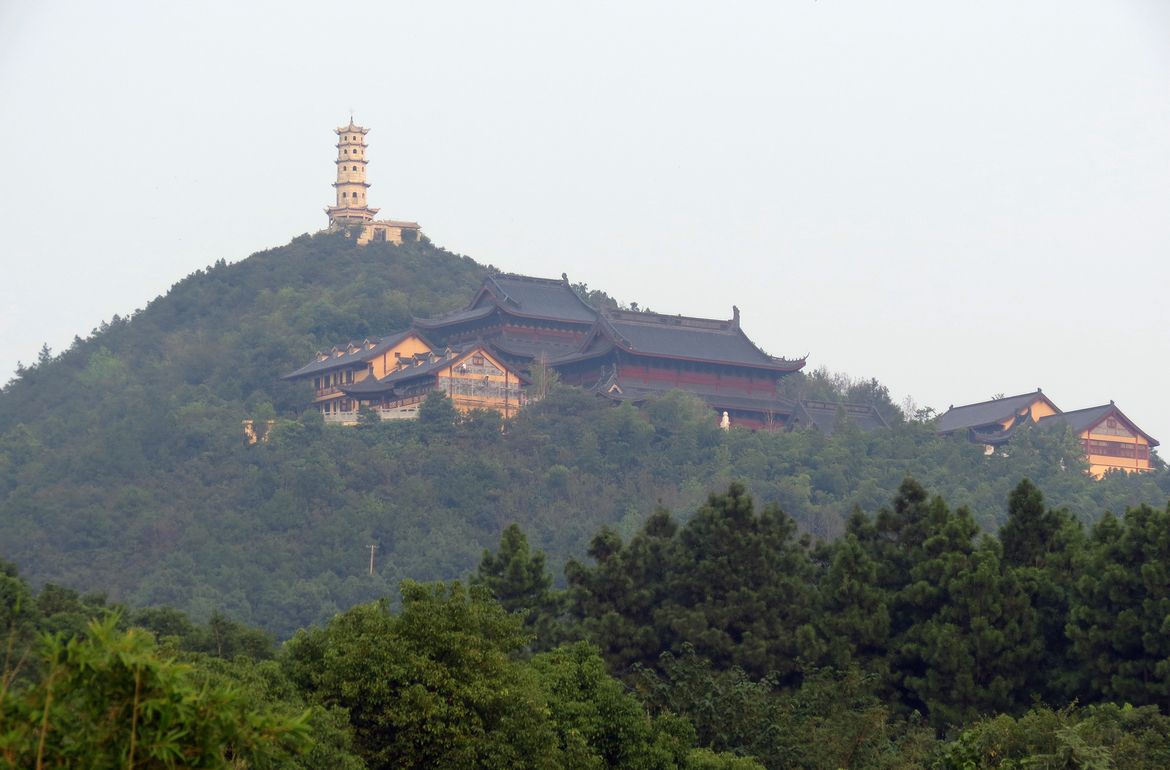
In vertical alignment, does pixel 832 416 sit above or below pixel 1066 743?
above

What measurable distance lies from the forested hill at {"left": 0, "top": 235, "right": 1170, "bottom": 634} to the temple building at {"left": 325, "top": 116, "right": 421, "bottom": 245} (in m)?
19.5

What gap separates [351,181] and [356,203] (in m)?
1.46

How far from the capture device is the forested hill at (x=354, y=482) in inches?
2212

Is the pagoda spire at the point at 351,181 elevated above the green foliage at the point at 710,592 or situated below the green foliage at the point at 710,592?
above

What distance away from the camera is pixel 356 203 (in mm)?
98438

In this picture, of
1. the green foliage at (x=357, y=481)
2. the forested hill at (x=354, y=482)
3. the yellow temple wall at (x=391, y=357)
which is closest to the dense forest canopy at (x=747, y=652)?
the green foliage at (x=357, y=481)

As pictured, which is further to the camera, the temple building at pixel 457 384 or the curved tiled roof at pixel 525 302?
the curved tiled roof at pixel 525 302

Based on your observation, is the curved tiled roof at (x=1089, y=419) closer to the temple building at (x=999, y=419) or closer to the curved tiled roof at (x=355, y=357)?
the temple building at (x=999, y=419)

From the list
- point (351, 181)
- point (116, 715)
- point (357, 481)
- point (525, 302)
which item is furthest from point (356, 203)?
point (116, 715)

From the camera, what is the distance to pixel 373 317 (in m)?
85.0

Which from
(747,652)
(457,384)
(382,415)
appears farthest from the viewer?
(382,415)

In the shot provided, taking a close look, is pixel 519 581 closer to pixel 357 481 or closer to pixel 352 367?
pixel 357 481

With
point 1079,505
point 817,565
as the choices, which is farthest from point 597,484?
point 817,565

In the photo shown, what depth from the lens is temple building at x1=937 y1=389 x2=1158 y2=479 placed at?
226ft
